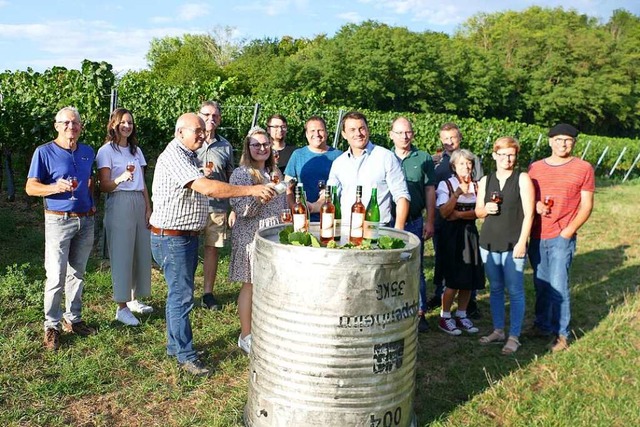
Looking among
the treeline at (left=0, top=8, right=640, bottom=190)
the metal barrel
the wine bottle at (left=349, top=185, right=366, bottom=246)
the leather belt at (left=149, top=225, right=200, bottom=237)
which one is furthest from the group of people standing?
the treeline at (left=0, top=8, right=640, bottom=190)

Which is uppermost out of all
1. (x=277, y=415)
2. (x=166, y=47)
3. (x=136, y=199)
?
(x=166, y=47)

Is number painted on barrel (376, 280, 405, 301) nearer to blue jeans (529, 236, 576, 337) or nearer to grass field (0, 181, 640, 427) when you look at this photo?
grass field (0, 181, 640, 427)

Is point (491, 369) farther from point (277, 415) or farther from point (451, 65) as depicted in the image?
point (451, 65)

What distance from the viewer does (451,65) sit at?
4562 cm

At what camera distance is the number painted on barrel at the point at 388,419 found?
3307 millimetres

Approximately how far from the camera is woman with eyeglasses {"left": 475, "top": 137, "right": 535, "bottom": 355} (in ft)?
16.0

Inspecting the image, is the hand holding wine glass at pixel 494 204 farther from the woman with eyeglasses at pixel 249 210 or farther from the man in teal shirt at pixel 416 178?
the woman with eyeglasses at pixel 249 210

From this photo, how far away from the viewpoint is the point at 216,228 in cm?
584

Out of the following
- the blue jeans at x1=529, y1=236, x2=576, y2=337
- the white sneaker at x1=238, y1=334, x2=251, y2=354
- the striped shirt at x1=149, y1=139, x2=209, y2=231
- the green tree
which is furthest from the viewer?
the green tree

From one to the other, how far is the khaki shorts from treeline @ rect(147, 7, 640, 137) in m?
35.4

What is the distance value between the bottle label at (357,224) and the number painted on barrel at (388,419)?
3.65ft

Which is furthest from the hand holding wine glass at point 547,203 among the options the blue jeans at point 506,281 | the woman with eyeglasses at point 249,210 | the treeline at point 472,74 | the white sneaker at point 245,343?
the treeline at point 472,74

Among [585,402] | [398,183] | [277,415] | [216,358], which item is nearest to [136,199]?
[216,358]

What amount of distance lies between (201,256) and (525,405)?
497cm
